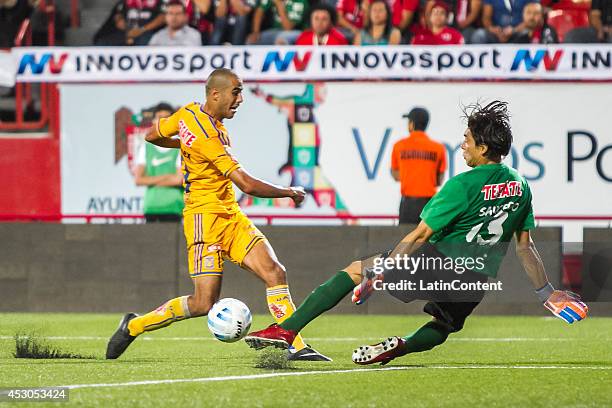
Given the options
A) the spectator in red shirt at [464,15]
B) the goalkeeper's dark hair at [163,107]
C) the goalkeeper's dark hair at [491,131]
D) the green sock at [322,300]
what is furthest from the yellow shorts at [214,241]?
the spectator in red shirt at [464,15]

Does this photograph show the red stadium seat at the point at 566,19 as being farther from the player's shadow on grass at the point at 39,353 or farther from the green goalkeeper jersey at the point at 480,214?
the player's shadow on grass at the point at 39,353

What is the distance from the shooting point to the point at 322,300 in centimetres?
795

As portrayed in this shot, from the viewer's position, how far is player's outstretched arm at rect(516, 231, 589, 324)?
310 inches

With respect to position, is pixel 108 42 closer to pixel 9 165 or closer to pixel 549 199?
pixel 9 165

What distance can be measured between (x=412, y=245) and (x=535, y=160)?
777 centimetres

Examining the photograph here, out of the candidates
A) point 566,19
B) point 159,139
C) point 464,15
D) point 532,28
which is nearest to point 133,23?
point 464,15

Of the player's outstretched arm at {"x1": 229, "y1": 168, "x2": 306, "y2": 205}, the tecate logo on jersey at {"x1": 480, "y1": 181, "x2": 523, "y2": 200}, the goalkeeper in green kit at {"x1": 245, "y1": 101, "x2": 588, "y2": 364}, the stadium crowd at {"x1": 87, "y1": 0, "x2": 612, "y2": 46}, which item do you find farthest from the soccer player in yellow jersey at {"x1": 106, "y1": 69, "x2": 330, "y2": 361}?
the stadium crowd at {"x1": 87, "y1": 0, "x2": 612, "y2": 46}

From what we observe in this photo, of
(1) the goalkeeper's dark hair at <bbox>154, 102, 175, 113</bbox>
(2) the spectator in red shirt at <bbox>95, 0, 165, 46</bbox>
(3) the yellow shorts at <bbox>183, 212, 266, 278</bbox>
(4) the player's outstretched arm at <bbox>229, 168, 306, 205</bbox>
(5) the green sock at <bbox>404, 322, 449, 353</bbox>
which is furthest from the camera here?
(2) the spectator in red shirt at <bbox>95, 0, 165, 46</bbox>

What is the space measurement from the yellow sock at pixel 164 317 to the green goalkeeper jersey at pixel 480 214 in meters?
1.96

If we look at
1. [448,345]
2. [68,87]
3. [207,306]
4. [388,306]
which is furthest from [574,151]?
[207,306]

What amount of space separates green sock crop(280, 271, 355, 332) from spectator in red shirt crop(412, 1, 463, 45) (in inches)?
315

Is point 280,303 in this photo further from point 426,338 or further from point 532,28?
point 532,28

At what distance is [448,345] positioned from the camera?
35.7 ft

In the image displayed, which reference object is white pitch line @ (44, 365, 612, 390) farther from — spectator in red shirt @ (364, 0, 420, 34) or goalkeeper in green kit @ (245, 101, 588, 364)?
spectator in red shirt @ (364, 0, 420, 34)
